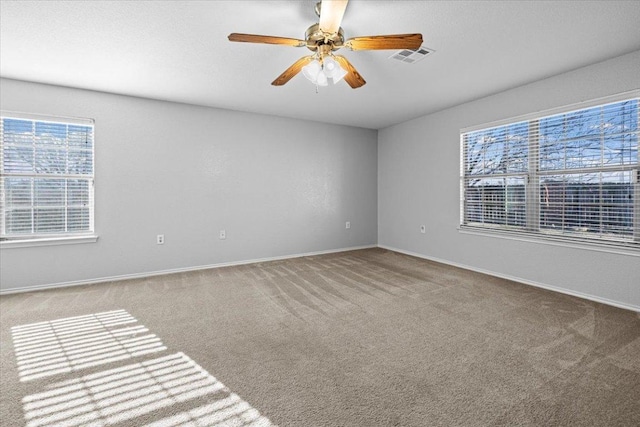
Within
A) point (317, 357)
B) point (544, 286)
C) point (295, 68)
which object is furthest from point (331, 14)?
point (544, 286)

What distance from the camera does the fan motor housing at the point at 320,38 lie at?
81.7 inches

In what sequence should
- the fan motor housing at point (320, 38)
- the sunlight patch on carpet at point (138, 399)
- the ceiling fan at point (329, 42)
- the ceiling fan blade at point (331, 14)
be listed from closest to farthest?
the sunlight patch on carpet at point (138, 399), the ceiling fan blade at point (331, 14), the ceiling fan at point (329, 42), the fan motor housing at point (320, 38)

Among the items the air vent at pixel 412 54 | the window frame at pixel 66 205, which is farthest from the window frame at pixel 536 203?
the window frame at pixel 66 205

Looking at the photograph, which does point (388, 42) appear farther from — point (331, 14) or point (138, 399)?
point (138, 399)

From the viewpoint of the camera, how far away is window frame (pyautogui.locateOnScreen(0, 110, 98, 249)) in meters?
3.31

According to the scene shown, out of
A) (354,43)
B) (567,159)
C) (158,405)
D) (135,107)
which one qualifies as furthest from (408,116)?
(158,405)

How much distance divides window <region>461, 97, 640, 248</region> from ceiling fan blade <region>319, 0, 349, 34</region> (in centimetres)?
284

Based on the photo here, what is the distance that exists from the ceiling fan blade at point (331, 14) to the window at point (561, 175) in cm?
284

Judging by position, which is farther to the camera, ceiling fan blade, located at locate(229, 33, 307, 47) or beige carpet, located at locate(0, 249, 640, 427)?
ceiling fan blade, located at locate(229, 33, 307, 47)

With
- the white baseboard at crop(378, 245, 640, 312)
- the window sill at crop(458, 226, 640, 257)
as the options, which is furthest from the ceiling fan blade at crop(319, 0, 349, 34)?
the white baseboard at crop(378, 245, 640, 312)

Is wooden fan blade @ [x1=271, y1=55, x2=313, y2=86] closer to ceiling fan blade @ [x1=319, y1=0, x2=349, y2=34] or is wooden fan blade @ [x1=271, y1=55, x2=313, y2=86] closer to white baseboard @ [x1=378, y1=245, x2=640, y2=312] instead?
ceiling fan blade @ [x1=319, y1=0, x2=349, y2=34]

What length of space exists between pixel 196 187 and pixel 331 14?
3189mm

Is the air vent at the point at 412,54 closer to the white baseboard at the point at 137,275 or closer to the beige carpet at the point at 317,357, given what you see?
the beige carpet at the point at 317,357

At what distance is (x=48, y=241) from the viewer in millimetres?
3439
